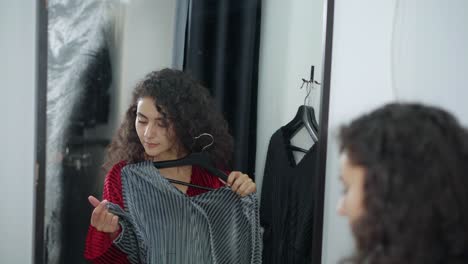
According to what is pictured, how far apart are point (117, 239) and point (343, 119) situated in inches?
26.7

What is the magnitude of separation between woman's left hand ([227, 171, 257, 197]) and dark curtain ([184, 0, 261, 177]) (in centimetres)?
6

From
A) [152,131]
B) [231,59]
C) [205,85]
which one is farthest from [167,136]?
[231,59]

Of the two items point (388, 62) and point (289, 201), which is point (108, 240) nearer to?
point (289, 201)

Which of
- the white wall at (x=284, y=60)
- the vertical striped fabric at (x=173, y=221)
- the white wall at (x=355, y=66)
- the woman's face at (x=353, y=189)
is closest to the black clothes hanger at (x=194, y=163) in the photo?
the vertical striped fabric at (x=173, y=221)

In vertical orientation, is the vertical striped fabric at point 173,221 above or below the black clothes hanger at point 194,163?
below

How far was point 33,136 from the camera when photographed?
3.77 feet

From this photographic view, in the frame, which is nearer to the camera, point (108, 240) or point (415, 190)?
point (415, 190)

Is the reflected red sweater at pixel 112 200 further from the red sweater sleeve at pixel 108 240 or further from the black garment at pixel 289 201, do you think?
the black garment at pixel 289 201

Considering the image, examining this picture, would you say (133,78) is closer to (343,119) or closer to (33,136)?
(33,136)

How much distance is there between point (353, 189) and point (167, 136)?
59 centimetres

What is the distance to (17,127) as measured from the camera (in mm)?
1146

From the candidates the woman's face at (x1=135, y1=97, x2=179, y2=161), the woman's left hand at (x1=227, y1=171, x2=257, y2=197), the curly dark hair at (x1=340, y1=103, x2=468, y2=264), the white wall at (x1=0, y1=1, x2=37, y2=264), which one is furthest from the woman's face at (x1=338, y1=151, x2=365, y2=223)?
the white wall at (x1=0, y1=1, x2=37, y2=264)

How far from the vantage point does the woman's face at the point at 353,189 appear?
1.95 feet

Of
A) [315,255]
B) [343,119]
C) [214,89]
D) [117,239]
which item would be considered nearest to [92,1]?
[214,89]
